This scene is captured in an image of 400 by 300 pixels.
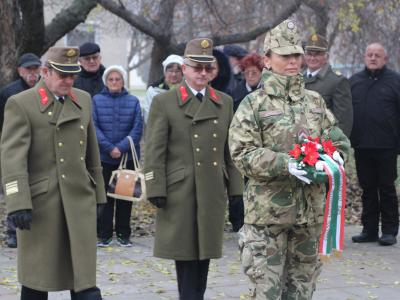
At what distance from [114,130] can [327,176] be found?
4.65 meters

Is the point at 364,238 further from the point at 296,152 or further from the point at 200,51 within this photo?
the point at 296,152

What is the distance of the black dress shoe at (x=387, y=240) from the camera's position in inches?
393

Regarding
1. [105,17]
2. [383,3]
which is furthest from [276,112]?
[105,17]

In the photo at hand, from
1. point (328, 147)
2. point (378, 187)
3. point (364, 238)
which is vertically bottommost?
point (364, 238)

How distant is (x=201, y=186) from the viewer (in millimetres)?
6656

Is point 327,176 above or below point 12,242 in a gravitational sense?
above

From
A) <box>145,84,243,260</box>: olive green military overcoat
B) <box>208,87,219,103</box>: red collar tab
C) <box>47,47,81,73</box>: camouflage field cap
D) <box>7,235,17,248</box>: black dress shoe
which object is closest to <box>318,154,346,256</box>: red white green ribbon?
<box>145,84,243,260</box>: olive green military overcoat

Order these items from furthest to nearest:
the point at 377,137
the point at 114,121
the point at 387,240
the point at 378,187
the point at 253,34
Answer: the point at 253,34 < the point at 378,187 < the point at 387,240 < the point at 377,137 < the point at 114,121

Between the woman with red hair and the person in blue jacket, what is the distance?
1.14 meters

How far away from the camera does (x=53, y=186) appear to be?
583 cm

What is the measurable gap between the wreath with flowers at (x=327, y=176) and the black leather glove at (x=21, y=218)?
5.41ft

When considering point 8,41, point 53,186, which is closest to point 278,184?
point 53,186

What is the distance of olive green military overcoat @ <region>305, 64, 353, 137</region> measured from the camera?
927 cm

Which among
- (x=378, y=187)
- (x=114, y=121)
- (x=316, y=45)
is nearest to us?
(x=316, y=45)
